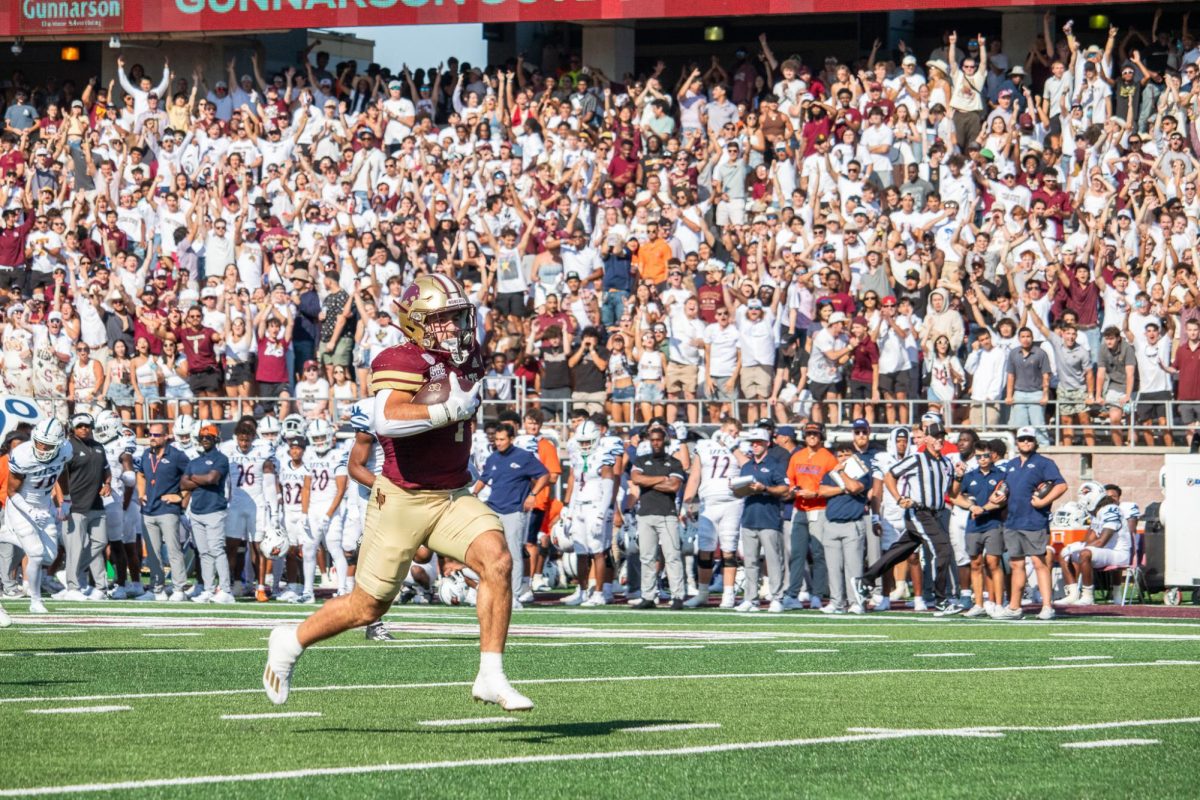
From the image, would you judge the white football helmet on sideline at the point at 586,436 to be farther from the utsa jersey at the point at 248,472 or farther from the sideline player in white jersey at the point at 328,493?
the utsa jersey at the point at 248,472

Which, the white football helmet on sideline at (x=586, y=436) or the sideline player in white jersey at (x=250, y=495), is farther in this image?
the sideline player in white jersey at (x=250, y=495)

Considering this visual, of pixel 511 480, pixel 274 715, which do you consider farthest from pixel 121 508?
pixel 274 715

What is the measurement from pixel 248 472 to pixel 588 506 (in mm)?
3557

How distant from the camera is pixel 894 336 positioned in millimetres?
21172

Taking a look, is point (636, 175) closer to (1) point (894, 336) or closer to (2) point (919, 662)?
(1) point (894, 336)

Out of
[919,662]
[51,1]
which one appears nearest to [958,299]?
[919,662]

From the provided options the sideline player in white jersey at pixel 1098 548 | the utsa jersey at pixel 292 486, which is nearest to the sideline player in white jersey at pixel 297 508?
the utsa jersey at pixel 292 486

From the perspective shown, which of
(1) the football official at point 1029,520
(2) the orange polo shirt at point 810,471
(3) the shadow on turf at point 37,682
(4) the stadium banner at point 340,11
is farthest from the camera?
(4) the stadium banner at point 340,11

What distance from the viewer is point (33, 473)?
1661cm

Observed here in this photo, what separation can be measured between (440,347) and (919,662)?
4.64 metres

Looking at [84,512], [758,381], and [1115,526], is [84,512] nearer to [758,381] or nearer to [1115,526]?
[758,381]

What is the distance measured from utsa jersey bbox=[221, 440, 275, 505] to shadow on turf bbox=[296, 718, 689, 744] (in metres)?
12.5

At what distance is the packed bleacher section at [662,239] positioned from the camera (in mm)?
21250

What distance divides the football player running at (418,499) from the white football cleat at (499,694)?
0.20m
